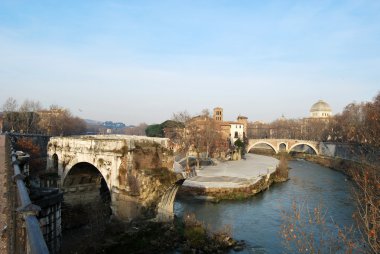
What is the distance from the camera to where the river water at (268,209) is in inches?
728

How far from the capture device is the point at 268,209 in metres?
24.4

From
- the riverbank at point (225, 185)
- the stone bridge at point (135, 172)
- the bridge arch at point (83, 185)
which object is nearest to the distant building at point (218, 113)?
the riverbank at point (225, 185)

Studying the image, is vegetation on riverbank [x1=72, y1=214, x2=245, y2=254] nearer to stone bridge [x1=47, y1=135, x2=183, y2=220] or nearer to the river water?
stone bridge [x1=47, y1=135, x2=183, y2=220]

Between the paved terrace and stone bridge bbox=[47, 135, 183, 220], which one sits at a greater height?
stone bridge bbox=[47, 135, 183, 220]

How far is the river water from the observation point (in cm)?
1848

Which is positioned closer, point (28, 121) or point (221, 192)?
point (221, 192)

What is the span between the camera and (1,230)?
5.50 meters

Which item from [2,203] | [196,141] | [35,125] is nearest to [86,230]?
[2,203]

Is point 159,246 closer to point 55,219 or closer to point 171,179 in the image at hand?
point 171,179

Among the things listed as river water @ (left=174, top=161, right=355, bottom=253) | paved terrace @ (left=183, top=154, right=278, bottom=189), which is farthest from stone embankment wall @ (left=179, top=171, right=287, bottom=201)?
river water @ (left=174, top=161, right=355, bottom=253)

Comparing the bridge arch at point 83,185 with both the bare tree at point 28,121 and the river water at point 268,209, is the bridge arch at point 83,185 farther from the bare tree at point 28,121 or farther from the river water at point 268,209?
the bare tree at point 28,121

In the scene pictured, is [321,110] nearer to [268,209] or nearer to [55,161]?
[268,209]

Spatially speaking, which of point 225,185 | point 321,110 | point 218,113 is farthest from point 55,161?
point 321,110

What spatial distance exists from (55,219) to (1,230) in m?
3.05
